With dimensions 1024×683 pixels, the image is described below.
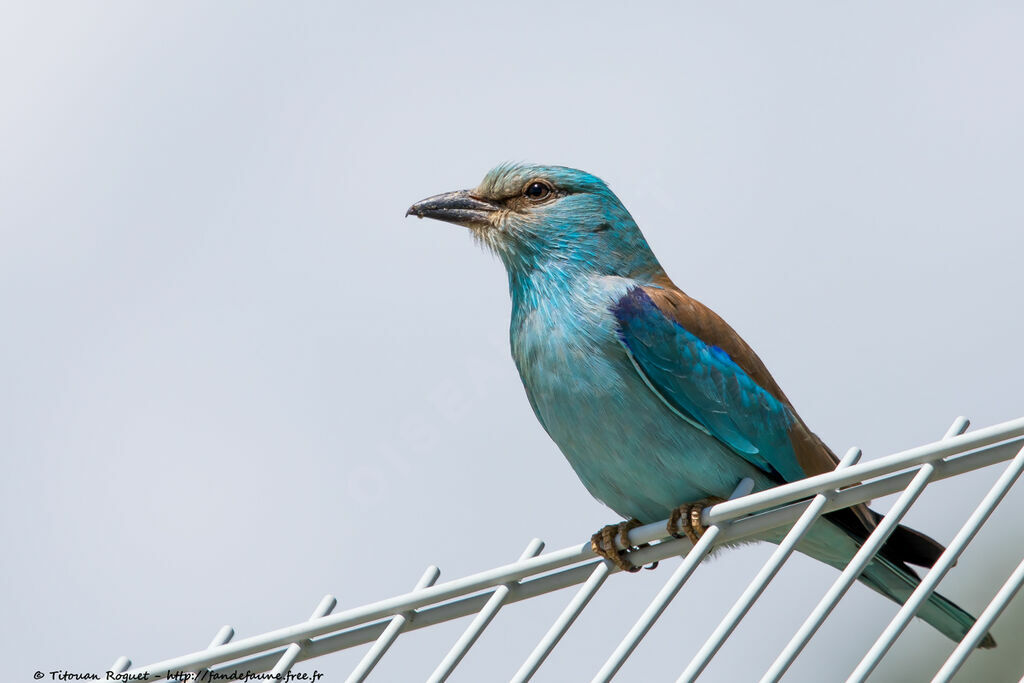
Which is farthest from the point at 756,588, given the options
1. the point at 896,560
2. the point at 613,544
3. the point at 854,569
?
the point at 896,560

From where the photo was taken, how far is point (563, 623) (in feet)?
11.5

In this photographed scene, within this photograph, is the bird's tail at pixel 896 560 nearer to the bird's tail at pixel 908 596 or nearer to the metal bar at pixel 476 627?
the bird's tail at pixel 908 596

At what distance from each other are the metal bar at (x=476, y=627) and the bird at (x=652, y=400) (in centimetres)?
102

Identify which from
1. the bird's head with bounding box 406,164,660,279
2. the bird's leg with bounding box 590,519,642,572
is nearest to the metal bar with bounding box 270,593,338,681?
the bird's leg with bounding box 590,519,642,572

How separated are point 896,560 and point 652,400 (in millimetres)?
1121

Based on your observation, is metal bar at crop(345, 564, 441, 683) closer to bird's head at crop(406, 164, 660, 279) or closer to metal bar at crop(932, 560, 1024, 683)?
metal bar at crop(932, 560, 1024, 683)

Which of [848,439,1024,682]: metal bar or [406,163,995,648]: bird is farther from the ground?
[406,163,995,648]: bird

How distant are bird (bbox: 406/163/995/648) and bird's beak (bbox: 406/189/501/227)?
38 cm

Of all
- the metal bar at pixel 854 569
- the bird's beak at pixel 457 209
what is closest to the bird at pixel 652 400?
the bird's beak at pixel 457 209

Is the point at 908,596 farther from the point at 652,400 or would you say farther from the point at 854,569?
the point at 854,569

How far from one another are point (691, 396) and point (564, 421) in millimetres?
529

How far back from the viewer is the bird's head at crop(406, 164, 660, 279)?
242 inches

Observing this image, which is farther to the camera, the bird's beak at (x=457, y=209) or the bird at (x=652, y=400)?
the bird's beak at (x=457, y=209)

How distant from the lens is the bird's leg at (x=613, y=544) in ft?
13.8
